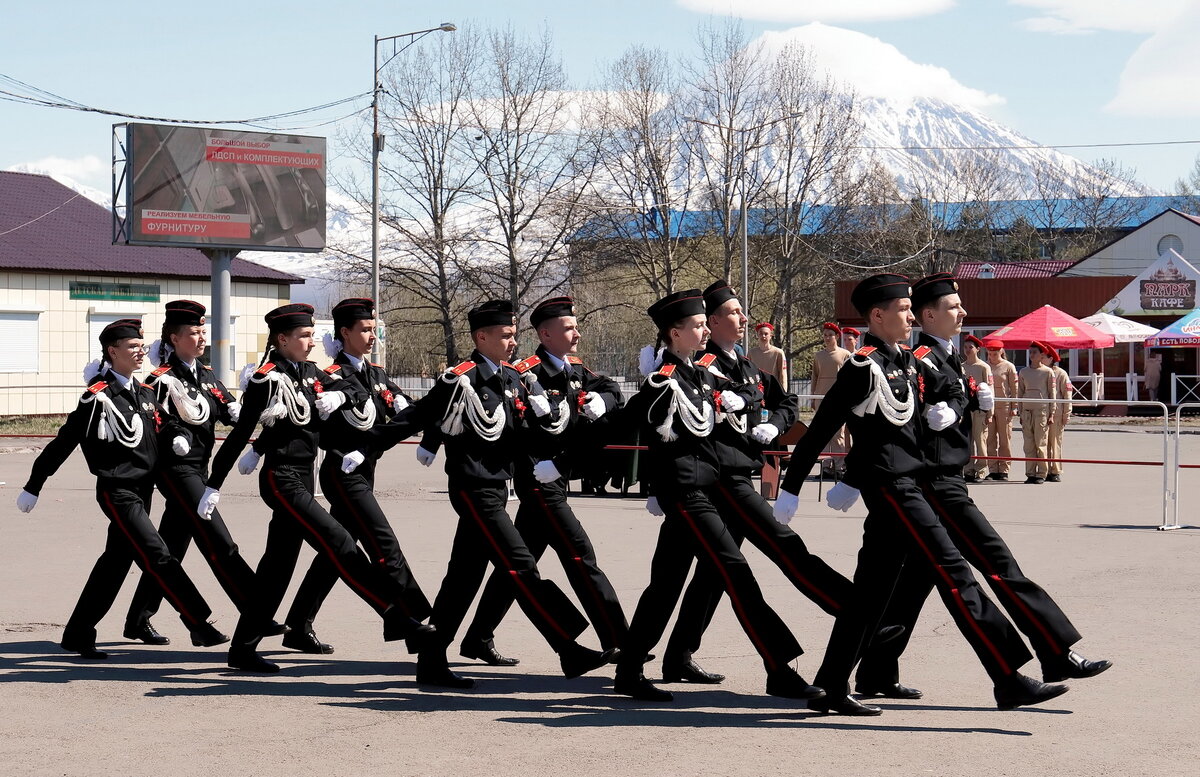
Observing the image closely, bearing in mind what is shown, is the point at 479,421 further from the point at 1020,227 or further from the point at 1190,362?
the point at 1020,227

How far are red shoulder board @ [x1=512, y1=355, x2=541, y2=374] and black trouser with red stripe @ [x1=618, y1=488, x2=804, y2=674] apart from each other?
41.5 inches

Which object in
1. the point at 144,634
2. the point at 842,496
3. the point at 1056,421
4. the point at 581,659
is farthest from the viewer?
the point at 1056,421

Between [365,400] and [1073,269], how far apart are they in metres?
49.4

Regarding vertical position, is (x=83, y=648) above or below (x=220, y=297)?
below

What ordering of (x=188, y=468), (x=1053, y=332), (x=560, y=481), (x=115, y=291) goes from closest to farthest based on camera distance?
(x=560, y=481) → (x=188, y=468) → (x=1053, y=332) → (x=115, y=291)

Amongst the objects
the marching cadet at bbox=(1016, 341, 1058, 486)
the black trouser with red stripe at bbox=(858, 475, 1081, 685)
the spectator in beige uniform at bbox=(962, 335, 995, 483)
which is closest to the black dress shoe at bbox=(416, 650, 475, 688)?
the black trouser with red stripe at bbox=(858, 475, 1081, 685)

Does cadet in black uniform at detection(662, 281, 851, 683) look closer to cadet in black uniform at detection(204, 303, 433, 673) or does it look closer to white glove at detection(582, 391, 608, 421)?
white glove at detection(582, 391, 608, 421)

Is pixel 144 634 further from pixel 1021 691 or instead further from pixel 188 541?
pixel 1021 691

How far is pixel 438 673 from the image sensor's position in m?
7.13

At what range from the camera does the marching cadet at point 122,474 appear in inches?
310

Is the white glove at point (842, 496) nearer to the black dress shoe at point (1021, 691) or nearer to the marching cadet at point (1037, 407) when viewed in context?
the black dress shoe at point (1021, 691)

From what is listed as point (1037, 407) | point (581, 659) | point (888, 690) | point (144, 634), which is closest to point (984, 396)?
point (888, 690)

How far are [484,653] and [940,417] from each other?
2.75 m

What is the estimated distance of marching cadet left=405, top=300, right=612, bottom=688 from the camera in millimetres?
7094
